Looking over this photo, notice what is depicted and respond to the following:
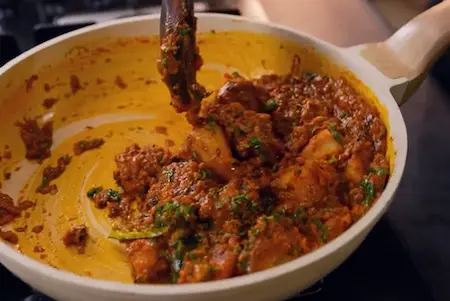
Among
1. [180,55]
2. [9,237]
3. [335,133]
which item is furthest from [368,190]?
[9,237]

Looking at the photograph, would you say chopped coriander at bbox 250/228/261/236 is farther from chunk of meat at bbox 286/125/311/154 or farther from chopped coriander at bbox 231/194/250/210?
chunk of meat at bbox 286/125/311/154

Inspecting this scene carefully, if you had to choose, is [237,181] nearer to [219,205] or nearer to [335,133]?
[219,205]

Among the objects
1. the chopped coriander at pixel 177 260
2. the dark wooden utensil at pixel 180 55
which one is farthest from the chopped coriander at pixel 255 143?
the chopped coriander at pixel 177 260

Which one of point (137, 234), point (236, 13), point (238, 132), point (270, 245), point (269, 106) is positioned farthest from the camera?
point (236, 13)

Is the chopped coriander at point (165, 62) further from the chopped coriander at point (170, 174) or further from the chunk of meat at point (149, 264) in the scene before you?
the chunk of meat at point (149, 264)

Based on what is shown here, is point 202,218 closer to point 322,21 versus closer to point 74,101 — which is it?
point 74,101

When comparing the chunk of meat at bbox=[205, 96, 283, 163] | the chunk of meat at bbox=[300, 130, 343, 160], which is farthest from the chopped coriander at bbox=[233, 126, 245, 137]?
the chunk of meat at bbox=[300, 130, 343, 160]
